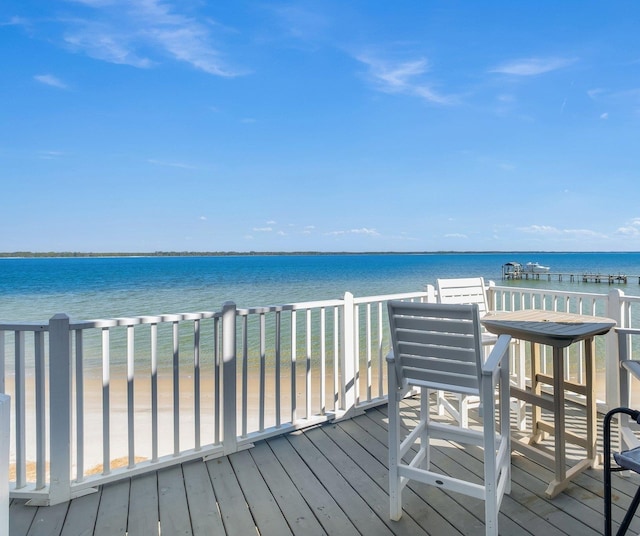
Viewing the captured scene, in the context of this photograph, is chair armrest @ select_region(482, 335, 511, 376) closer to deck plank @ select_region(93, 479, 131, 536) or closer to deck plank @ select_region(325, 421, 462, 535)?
deck plank @ select_region(325, 421, 462, 535)

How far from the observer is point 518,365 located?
3650 millimetres

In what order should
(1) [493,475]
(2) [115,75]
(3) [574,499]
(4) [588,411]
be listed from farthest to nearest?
(2) [115,75], (4) [588,411], (3) [574,499], (1) [493,475]

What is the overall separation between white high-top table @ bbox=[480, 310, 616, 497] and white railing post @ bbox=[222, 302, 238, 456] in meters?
1.72

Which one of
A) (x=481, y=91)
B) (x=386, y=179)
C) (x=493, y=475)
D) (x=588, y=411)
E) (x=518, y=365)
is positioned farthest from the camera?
(x=386, y=179)

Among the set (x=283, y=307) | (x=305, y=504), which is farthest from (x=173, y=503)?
(x=283, y=307)

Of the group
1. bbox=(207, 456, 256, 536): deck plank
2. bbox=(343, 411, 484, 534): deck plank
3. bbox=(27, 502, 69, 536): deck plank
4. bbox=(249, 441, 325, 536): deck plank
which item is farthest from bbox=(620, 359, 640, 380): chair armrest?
bbox=(27, 502, 69, 536): deck plank

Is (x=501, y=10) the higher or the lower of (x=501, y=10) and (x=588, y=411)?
the higher

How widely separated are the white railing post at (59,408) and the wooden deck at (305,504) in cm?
10

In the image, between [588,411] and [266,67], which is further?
[266,67]

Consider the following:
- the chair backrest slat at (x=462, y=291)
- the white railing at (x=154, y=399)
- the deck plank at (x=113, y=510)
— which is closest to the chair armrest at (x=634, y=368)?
the chair backrest slat at (x=462, y=291)

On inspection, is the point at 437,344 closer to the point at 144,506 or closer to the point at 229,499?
the point at 229,499

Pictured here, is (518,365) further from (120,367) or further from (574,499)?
(120,367)

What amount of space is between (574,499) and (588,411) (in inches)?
20.3

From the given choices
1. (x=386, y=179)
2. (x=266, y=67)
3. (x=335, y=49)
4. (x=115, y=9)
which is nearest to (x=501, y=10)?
(x=335, y=49)
